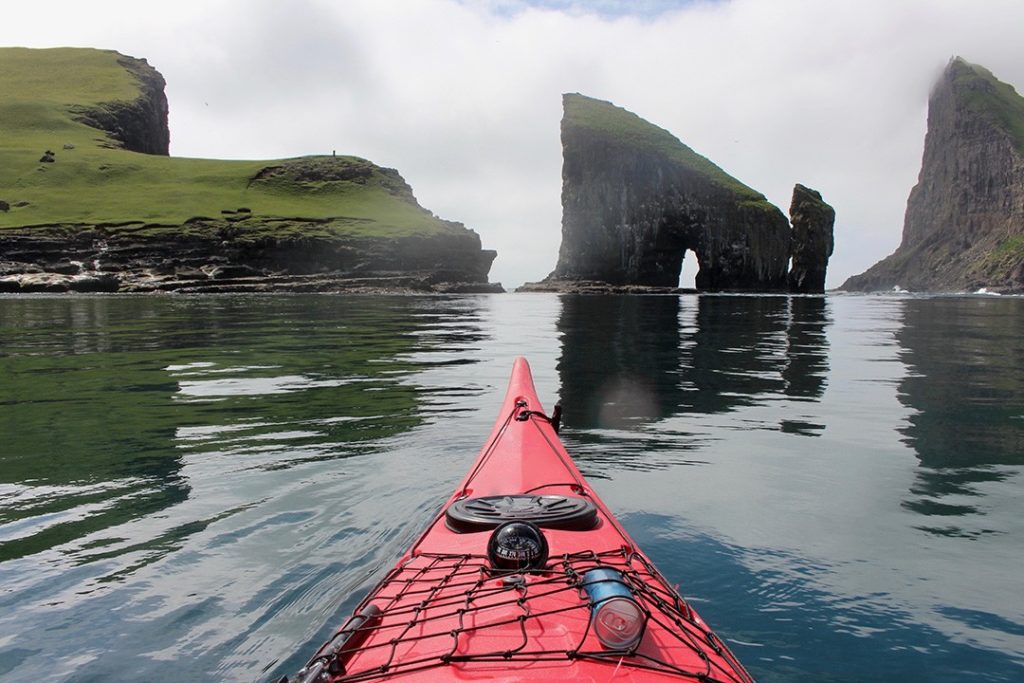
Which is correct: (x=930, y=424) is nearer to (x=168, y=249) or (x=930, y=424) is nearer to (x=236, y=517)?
(x=236, y=517)

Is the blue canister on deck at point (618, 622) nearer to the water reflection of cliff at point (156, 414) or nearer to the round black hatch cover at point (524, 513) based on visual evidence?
the round black hatch cover at point (524, 513)

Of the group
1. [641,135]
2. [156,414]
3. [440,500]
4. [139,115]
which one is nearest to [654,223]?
[641,135]

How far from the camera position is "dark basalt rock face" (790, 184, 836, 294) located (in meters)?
133

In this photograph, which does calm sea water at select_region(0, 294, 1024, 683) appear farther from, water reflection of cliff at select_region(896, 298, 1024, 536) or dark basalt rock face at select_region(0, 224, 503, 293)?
dark basalt rock face at select_region(0, 224, 503, 293)

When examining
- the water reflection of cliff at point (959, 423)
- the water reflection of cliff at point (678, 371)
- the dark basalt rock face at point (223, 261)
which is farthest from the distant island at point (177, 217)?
the water reflection of cliff at point (959, 423)

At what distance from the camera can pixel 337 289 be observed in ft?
314

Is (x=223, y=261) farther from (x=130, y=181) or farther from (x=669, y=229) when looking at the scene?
(x=669, y=229)

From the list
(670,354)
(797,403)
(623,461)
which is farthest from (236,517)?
(670,354)

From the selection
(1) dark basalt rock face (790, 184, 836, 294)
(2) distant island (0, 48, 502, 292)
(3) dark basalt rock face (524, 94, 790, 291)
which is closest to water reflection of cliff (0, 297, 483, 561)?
(2) distant island (0, 48, 502, 292)

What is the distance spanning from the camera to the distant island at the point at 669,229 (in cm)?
13300

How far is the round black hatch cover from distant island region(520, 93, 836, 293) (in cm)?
12343

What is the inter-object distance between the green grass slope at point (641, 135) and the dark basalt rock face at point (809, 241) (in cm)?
681

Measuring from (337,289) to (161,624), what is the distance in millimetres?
94166

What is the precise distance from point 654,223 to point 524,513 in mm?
136331
